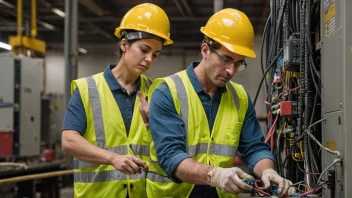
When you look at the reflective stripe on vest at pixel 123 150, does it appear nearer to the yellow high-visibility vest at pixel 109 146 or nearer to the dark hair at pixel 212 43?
the yellow high-visibility vest at pixel 109 146

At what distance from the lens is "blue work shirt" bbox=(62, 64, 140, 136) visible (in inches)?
99.7

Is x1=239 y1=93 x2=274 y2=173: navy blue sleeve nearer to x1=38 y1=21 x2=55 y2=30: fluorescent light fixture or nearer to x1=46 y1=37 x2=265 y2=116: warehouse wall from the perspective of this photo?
Answer: x1=38 y1=21 x2=55 y2=30: fluorescent light fixture

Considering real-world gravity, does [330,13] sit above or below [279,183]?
above

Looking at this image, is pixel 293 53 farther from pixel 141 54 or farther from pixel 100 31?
pixel 100 31

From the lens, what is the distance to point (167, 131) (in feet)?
6.77

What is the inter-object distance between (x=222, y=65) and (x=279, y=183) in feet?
1.94

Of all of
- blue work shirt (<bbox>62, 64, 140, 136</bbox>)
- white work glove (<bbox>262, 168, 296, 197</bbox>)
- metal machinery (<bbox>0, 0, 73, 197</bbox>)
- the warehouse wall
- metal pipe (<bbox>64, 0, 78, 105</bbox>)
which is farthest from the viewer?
the warehouse wall

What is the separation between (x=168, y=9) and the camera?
35.3 feet

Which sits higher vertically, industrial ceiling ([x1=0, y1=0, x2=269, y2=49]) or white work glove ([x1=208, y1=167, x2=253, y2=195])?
industrial ceiling ([x1=0, y1=0, x2=269, y2=49])

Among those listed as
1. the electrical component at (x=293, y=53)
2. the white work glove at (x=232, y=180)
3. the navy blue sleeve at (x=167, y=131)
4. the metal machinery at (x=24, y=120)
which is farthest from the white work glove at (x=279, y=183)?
the metal machinery at (x=24, y=120)

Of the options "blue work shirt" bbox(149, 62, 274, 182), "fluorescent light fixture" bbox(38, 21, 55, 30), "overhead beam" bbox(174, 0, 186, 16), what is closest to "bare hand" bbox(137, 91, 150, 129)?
"blue work shirt" bbox(149, 62, 274, 182)

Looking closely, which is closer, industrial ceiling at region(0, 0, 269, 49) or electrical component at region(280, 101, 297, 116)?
electrical component at region(280, 101, 297, 116)

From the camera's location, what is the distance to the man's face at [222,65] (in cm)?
222

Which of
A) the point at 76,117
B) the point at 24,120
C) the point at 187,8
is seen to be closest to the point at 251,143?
the point at 76,117
